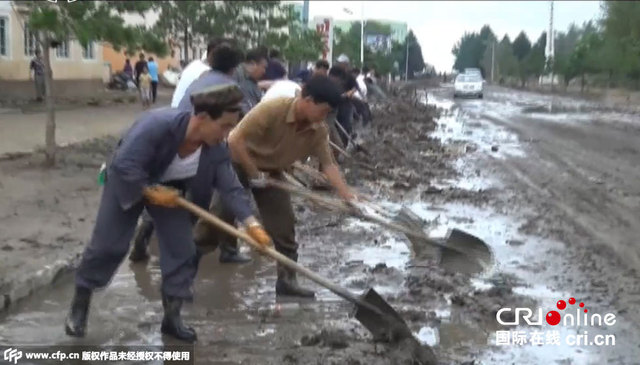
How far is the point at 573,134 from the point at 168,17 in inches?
527

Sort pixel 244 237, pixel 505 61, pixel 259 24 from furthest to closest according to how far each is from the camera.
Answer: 1. pixel 505 61
2. pixel 259 24
3. pixel 244 237

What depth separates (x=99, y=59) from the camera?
3600cm

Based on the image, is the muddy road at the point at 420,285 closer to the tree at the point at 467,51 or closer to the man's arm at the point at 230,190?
the man's arm at the point at 230,190

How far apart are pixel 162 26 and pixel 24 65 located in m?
4.23

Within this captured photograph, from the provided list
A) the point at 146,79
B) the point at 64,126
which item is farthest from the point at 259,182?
the point at 146,79

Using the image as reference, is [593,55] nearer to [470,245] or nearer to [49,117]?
[49,117]

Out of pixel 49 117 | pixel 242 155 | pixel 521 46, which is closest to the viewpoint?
pixel 242 155

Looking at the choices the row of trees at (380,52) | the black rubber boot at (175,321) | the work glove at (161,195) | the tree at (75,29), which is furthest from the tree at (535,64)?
the work glove at (161,195)

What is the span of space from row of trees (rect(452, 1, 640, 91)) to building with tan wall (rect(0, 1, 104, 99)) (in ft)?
76.1

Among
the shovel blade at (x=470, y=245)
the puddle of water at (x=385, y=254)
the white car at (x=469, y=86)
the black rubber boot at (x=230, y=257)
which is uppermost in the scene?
the shovel blade at (x=470, y=245)

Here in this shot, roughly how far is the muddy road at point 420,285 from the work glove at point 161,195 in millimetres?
877

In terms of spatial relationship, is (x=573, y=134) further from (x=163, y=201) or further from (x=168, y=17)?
(x=163, y=201)

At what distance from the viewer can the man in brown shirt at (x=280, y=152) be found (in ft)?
21.3

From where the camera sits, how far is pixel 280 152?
6.71m
